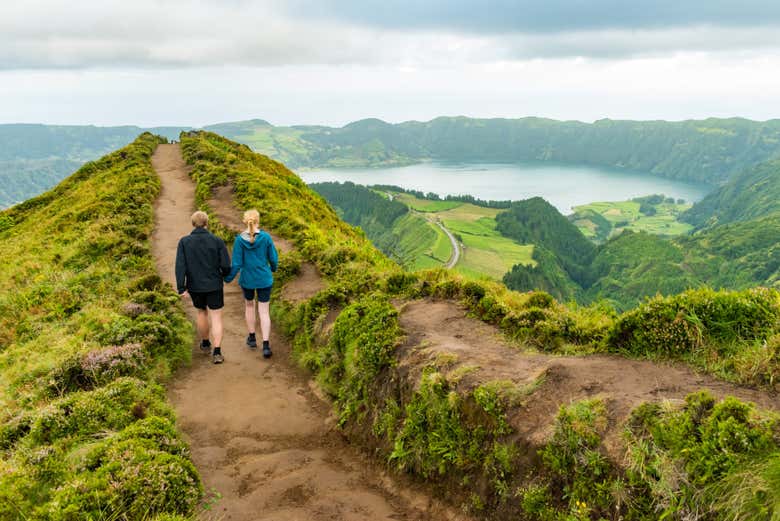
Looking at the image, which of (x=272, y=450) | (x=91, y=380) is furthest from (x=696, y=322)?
(x=91, y=380)

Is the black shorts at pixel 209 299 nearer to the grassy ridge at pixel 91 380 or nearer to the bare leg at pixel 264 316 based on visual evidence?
the bare leg at pixel 264 316

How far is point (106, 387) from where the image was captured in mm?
8680

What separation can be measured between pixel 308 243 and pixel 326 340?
7.20m

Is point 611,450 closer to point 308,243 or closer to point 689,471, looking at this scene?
point 689,471

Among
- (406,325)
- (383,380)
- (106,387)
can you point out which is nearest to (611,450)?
(383,380)

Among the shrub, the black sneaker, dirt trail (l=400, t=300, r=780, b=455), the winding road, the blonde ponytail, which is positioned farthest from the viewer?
the winding road

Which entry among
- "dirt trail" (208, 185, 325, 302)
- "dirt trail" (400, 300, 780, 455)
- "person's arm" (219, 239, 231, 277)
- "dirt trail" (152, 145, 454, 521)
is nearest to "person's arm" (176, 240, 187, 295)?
"person's arm" (219, 239, 231, 277)

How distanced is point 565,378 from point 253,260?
757 cm

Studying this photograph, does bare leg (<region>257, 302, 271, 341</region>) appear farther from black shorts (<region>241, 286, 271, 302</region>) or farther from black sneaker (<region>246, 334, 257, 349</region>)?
black sneaker (<region>246, 334, 257, 349</region>)

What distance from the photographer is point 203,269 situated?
10.9 metres

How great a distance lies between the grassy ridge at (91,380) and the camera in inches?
224

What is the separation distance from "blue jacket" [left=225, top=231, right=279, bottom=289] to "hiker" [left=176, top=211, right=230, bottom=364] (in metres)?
→ 0.28

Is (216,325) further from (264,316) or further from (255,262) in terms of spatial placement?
(255,262)

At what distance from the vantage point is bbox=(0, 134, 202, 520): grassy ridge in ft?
18.6
